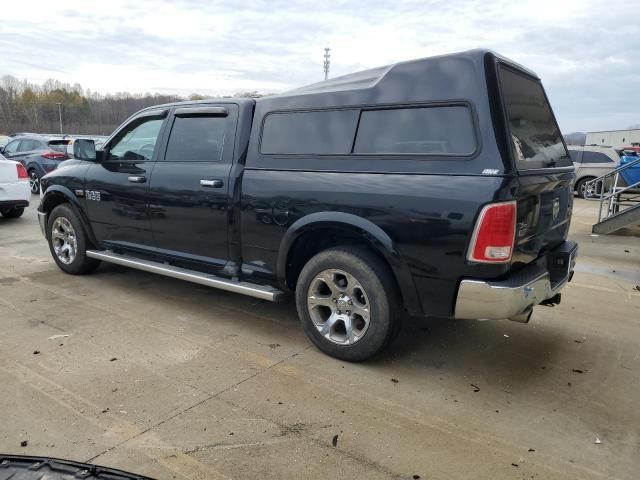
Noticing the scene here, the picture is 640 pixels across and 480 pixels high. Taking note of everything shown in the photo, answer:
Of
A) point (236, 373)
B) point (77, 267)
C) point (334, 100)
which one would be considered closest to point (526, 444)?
point (236, 373)

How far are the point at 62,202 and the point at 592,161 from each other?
1635 centimetres

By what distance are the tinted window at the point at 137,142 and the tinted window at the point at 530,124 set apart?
10.6 ft

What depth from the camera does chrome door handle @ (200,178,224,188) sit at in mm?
4172

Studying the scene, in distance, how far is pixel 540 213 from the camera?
3.36 m

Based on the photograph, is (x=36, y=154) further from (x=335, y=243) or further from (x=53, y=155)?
(x=335, y=243)

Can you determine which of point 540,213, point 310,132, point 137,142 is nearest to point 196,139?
point 137,142

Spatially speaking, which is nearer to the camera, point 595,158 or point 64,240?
point 64,240

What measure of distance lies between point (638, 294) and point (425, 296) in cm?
362

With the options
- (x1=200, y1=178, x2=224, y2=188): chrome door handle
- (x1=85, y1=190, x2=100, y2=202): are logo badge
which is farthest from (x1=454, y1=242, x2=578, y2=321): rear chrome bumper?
(x1=85, y1=190, x2=100, y2=202): are logo badge

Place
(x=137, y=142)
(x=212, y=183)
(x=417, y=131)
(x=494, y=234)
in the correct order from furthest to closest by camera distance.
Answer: (x=137, y=142), (x=212, y=183), (x=417, y=131), (x=494, y=234)

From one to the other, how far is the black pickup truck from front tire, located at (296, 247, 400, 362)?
0.01 meters

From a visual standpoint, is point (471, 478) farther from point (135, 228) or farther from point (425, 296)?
point (135, 228)

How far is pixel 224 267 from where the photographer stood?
14.1 feet

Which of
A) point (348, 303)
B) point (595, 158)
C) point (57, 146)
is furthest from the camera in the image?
point (595, 158)
